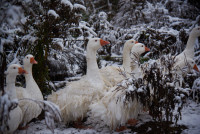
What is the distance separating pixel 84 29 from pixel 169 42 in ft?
10.8

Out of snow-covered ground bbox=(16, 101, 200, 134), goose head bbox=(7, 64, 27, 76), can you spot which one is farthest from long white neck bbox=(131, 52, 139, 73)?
goose head bbox=(7, 64, 27, 76)

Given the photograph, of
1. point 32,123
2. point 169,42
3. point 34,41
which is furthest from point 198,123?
point 169,42

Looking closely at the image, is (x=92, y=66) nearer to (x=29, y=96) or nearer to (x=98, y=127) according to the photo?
(x=98, y=127)

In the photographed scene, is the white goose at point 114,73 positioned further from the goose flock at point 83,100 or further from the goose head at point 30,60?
the goose head at point 30,60

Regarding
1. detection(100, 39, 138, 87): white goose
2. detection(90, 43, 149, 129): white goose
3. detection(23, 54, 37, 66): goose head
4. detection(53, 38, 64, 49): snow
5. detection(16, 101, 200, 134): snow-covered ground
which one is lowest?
detection(16, 101, 200, 134): snow-covered ground

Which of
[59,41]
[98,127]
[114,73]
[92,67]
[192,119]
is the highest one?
[59,41]

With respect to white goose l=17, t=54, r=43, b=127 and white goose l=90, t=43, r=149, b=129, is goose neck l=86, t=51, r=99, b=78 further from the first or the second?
white goose l=17, t=54, r=43, b=127

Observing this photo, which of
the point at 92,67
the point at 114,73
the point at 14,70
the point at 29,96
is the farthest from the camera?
the point at 114,73

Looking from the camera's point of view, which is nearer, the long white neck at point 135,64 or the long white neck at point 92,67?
the long white neck at point 135,64

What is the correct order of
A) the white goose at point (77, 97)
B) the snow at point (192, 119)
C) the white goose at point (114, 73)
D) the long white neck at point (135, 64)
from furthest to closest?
the white goose at point (114, 73) → the white goose at point (77, 97) → the snow at point (192, 119) → the long white neck at point (135, 64)

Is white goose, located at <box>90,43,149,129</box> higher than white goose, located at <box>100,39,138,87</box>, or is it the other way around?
white goose, located at <box>100,39,138,87</box>

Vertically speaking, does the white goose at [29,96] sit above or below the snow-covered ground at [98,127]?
above

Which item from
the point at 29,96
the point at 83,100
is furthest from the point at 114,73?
the point at 29,96

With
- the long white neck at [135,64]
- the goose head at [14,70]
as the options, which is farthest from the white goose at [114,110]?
the goose head at [14,70]
